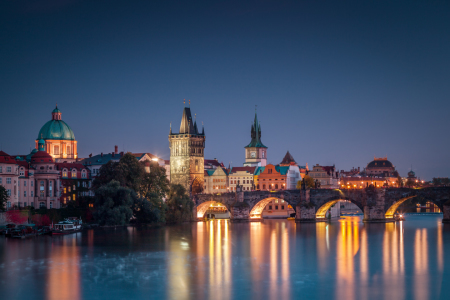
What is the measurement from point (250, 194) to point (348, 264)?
4690cm

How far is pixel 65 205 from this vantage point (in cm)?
8956

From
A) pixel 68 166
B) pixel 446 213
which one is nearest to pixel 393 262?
pixel 446 213

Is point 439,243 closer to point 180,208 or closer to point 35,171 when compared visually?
point 180,208

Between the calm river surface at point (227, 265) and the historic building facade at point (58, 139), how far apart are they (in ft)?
163

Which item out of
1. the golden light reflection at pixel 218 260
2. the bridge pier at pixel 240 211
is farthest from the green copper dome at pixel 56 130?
the golden light reflection at pixel 218 260

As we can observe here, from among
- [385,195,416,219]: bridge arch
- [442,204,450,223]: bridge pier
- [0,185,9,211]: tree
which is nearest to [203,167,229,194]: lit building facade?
[385,195,416,219]: bridge arch

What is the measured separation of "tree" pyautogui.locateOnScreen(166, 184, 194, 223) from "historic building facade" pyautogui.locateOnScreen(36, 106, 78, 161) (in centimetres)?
3534

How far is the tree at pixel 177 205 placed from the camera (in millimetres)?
92000

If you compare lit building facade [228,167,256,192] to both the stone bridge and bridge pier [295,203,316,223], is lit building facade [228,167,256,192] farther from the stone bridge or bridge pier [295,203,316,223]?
bridge pier [295,203,316,223]

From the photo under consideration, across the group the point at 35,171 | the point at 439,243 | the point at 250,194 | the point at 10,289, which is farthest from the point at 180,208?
the point at 10,289

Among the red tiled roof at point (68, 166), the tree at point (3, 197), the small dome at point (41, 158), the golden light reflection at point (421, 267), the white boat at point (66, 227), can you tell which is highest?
the small dome at point (41, 158)

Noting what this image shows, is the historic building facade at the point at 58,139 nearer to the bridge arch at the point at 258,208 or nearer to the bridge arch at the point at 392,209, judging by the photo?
the bridge arch at the point at 258,208

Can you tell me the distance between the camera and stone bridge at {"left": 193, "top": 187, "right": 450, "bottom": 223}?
84.1 meters

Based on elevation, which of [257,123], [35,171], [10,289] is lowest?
[10,289]
